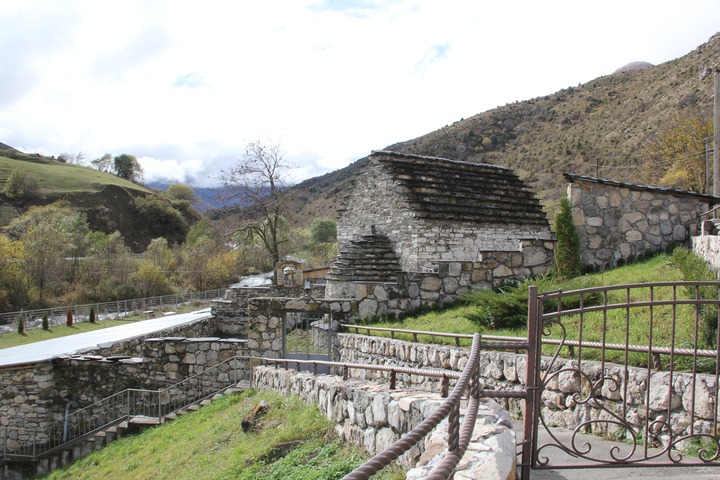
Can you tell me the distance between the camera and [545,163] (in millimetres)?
53781

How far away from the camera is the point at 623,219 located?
1329 centimetres

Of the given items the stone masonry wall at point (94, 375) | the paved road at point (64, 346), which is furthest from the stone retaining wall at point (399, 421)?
the paved road at point (64, 346)

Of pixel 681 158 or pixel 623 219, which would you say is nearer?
pixel 623 219

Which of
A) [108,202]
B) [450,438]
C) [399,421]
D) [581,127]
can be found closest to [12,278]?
[399,421]

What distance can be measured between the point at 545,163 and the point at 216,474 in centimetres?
5158

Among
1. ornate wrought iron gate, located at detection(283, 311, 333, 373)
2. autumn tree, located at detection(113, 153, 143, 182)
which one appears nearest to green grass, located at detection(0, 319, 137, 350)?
ornate wrought iron gate, located at detection(283, 311, 333, 373)

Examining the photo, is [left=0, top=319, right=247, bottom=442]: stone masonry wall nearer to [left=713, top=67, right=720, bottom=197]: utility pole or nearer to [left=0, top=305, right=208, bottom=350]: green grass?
[left=0, top=305, right=208, bottom=350]: green grass

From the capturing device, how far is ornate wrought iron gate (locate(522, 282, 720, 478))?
4.11m

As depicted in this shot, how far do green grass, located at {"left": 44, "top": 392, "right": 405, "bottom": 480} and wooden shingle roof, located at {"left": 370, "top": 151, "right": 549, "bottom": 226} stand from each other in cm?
860

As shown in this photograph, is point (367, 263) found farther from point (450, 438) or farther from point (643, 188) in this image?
point (450, 438)

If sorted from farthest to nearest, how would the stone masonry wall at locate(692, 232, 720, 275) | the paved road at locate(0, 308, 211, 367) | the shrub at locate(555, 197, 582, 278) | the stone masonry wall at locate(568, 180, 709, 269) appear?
the paved road at locate(0, 308, 211, 367), the stone masonry wall at locate(568, 180, 709, 269), the shrub at locate(555, 197, 582, 278), the stone masonry wall at locate(692, 232, 720, 275)

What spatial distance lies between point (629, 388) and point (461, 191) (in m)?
13.3

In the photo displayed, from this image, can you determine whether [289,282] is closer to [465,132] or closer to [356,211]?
[356,211]

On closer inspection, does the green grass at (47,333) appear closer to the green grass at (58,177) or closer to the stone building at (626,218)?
the stone building at (626,218)
